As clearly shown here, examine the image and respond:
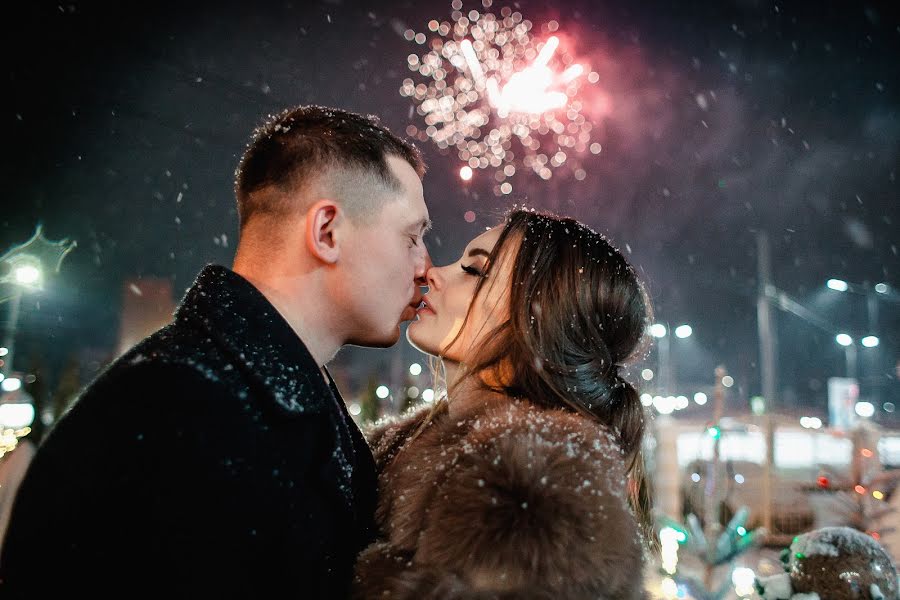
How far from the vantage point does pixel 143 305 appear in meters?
25.1

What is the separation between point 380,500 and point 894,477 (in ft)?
41.1

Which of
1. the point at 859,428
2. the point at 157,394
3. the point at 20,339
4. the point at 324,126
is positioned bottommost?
the point at 157,394

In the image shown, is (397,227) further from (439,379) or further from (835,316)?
(835,316)

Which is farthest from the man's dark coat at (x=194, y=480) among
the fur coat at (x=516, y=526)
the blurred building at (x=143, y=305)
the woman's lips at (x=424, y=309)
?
the blurred building at (x=143, y=305)

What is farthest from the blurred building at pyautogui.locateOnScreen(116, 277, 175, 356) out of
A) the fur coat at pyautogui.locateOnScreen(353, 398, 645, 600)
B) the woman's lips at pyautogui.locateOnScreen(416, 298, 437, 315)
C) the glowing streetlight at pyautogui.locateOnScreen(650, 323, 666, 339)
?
the fur coat at pyautogui.locateOnScreen(353, 398, 645, 600)

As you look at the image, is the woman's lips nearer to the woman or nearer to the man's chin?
the woman

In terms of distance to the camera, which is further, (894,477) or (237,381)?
(894,477)

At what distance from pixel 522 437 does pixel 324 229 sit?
1209 millimetres

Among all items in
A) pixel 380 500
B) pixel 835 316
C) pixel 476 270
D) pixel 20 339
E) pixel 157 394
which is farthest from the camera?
pixel 835 316

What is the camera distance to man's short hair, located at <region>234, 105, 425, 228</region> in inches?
99.7

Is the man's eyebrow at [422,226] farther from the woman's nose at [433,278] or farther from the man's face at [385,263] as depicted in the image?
the woman's nose at [433,278]

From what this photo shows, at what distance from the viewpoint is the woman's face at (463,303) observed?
3213 mm

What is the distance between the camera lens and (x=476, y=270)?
342cm

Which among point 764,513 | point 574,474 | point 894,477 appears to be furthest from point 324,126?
point 764,513
